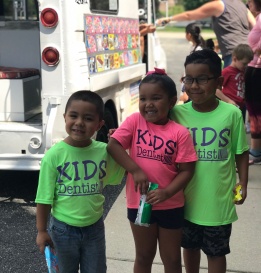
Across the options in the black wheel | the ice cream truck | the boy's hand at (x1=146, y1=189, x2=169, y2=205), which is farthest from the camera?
the black wheel

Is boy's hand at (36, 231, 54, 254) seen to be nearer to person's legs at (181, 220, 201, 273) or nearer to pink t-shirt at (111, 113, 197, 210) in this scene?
pink t-shirt at (111, 113, 197, 210)

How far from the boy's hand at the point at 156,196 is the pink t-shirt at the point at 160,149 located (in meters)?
0.06

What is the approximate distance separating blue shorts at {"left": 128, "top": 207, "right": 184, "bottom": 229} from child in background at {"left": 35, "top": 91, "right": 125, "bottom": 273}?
26 centimetres

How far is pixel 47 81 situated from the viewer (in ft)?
14.2

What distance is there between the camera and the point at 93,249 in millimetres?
2549

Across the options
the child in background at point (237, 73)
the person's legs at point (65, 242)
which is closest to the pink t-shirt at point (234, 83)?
the child in background at point (237, 73)

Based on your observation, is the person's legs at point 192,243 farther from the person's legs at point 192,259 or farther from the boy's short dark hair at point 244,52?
the boy's short dark hair at point 244,52

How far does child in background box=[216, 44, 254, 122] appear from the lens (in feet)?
17.8

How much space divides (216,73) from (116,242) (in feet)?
6.04

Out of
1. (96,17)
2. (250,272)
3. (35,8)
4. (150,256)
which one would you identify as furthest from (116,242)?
(35,8)

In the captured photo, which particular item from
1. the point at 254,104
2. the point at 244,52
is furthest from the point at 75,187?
the point at 254,104

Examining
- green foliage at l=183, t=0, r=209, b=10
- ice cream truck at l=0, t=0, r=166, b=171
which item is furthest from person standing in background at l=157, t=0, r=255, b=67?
green foliage at l=183, t=0, r=209, b=10

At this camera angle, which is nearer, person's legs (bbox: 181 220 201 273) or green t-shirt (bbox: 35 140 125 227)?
green t-shirt (bbox: 35 140 125 227)

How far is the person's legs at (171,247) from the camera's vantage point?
8.46ft
